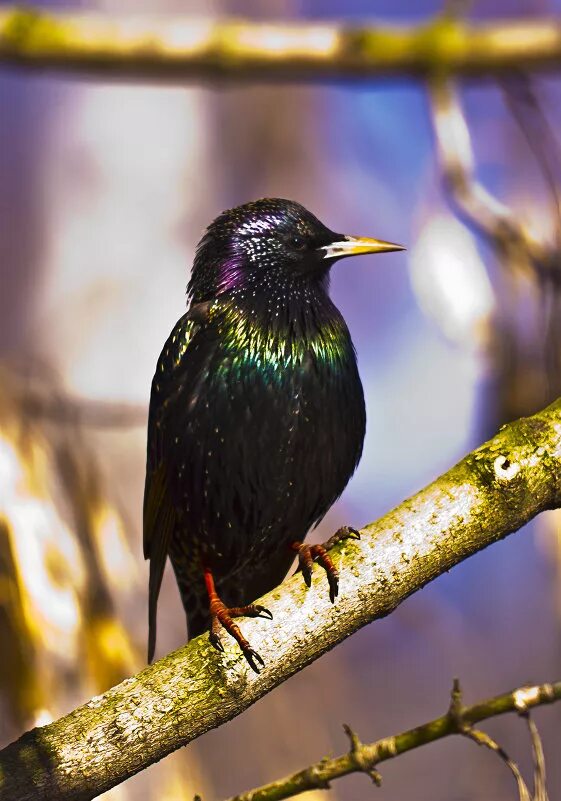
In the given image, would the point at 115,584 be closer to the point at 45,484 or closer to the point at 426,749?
the point at 45,484

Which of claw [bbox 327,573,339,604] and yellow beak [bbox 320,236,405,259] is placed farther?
yellow beak [bbox 320,236,405,259]

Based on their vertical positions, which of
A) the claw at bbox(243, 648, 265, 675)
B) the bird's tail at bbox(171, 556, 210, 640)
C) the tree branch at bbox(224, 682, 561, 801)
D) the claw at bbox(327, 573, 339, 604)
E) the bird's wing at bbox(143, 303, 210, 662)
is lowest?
the tree branch at bbox(224, 682, 561, 801)

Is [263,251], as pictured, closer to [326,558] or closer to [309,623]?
[326,558]

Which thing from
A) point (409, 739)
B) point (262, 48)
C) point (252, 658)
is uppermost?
point (262, 48)

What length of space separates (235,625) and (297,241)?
1.14m

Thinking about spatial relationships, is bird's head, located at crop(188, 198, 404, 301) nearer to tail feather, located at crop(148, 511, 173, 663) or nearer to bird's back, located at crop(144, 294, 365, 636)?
bird's back, located at crop(144, 294, 365, 636)

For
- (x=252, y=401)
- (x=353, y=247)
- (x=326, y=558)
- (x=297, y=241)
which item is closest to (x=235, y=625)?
(x=326, y=558)

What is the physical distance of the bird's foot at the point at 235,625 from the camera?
2582 mm

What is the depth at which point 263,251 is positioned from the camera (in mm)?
3271

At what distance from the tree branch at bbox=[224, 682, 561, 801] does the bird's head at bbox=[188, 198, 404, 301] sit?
4.31 ft

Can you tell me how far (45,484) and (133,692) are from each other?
119 centimetres

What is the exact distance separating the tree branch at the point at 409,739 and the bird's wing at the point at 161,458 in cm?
78

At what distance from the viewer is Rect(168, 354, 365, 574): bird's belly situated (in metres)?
3.08

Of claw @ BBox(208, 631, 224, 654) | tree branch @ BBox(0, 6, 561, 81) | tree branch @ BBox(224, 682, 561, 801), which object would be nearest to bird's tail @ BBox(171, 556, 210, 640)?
claw @ BBox(208, 631, 224, 654)
